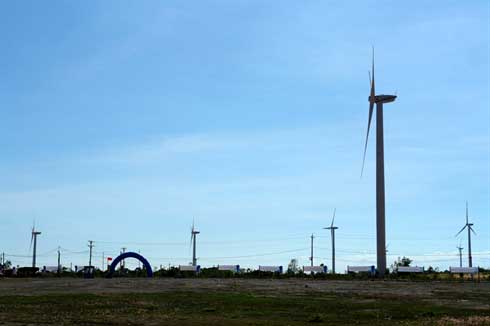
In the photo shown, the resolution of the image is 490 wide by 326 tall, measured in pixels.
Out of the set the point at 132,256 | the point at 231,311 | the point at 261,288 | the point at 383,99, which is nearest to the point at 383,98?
the point at 383,99

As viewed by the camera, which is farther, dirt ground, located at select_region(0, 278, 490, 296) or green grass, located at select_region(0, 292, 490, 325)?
dirt ground, located at select_region(0, 278, 490, 296)

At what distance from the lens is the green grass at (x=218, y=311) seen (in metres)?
25.1

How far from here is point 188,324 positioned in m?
23.5

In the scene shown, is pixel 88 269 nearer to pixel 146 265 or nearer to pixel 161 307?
pixel 146 265

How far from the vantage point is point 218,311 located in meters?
29.2

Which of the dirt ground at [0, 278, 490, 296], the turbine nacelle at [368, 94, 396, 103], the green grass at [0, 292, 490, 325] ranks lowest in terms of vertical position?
the dirt ground at [0, 278, 490, 296]

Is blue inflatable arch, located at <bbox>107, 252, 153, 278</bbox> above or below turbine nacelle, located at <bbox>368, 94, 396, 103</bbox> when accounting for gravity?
below

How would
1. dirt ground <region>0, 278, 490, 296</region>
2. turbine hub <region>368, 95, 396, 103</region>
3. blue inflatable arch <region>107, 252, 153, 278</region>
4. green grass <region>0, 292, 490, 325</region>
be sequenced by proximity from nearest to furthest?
1. green grass <region>0, 292, 490, 325</region>
2. dirt ground <region>0, 278, 490, 296</region>
3. blue inflatable arch <region>107, 252, 153, 278</region>
4. turbine hub <region>368, 95, 396, 103</region>

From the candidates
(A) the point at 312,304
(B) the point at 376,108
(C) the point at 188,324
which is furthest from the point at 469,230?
(C) the point at 188,324

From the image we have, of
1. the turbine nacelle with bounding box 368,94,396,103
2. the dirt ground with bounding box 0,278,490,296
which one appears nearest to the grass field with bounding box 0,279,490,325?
the dirt ground with bounding box 0,278,490,296

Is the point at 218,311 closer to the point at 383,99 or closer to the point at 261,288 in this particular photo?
the point at 261,288

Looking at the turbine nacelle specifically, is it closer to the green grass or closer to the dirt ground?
the dirt ground

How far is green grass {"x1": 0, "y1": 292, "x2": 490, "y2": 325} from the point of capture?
25119 millimetres

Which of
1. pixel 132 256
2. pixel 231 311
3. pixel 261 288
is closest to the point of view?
pixel 231 311
